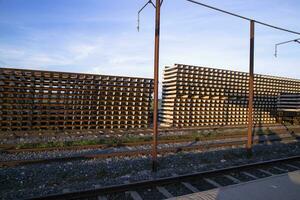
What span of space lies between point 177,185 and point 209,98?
16474mm

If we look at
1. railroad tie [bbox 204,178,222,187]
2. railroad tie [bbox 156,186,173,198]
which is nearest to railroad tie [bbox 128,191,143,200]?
railroad tie [bbox 156,186,173,198]

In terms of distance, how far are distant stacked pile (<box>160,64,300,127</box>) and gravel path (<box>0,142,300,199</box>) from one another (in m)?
10.3

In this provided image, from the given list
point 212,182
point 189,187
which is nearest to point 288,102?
point 212,182

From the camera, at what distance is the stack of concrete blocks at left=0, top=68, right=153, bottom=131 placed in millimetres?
14914

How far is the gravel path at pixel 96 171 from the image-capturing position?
20.9ft

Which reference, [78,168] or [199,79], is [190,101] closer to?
[199,79]

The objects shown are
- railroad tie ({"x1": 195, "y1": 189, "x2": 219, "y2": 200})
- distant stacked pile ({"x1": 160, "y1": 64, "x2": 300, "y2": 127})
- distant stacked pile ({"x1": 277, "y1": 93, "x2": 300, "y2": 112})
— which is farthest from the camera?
distant stacked pile ({"x1": 277, "y1": 93, "x2": 300, "y2": 112})

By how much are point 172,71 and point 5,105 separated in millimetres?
12236

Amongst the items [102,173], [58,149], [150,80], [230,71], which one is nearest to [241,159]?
[102,173]

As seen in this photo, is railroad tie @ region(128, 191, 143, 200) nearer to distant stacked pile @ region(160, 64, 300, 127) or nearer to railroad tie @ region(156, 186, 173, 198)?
railroad tie @ region(156, 186, 173, 198)

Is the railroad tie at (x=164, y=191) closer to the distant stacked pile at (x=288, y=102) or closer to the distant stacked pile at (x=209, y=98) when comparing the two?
the distant stacked pile at (x=209, y=98)

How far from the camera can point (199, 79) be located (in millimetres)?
21797

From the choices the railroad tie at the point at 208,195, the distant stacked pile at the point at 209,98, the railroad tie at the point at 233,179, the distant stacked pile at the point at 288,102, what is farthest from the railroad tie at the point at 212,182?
the distant stacked pile at the point at 288,102

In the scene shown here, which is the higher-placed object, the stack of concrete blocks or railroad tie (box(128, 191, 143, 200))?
the stack of concrete blocks
